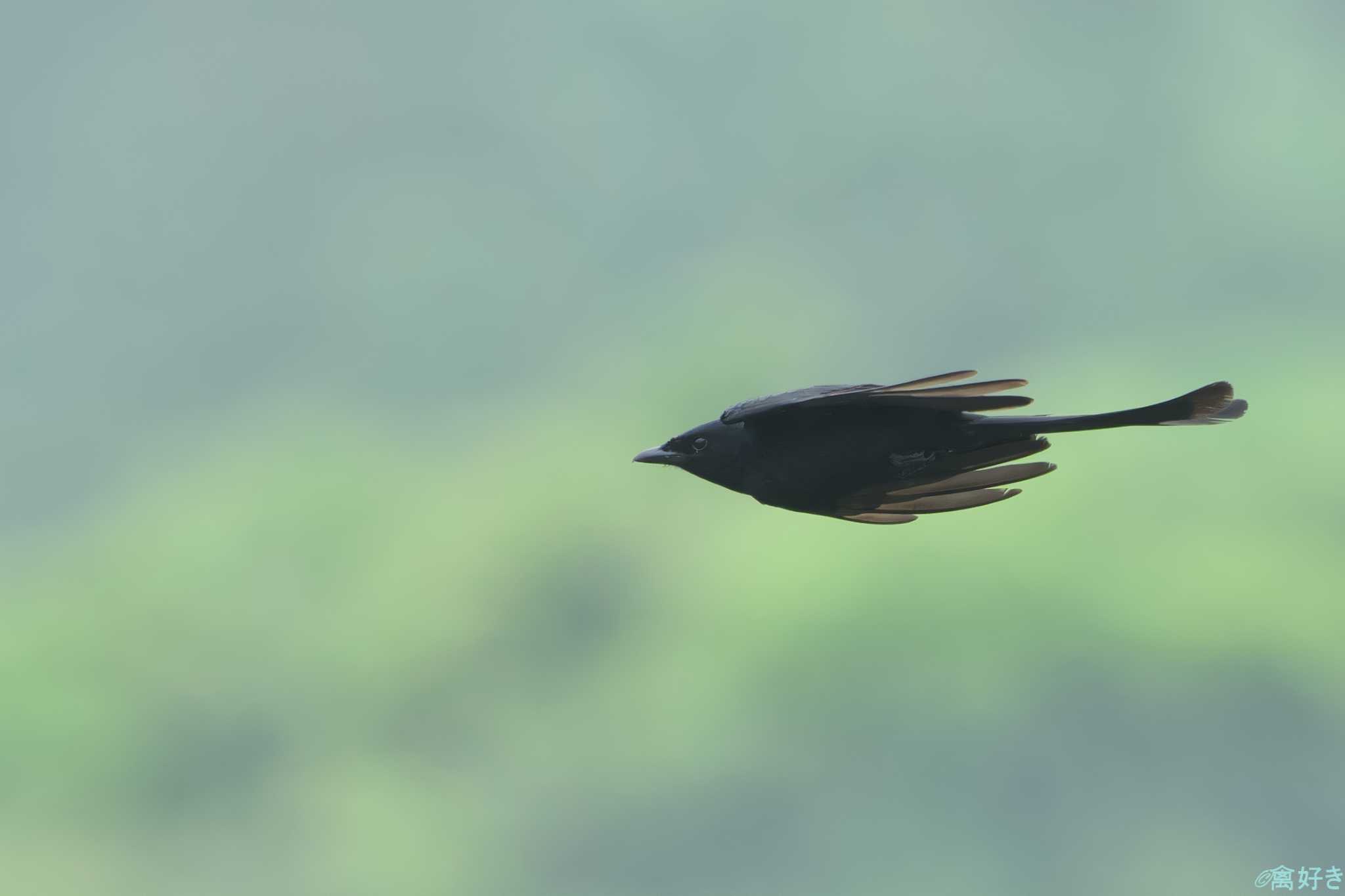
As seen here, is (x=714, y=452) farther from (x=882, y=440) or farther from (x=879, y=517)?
(x=879, y=517)

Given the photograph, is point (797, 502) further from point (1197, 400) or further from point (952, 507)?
point (1197, 400)

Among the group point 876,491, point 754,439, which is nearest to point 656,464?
point 754,439

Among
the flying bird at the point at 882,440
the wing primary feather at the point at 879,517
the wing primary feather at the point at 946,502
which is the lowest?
the wing primary feather at the point at 879,517

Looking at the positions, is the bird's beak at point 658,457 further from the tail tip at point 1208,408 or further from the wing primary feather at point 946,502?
the tail tip at point 1208,408

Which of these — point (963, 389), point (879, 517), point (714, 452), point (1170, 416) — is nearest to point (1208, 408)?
point (1170, 416)

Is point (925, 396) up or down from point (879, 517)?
up

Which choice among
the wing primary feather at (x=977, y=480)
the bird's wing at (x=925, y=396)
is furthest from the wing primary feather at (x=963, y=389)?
the wing primary feather at (x=977, y=480)

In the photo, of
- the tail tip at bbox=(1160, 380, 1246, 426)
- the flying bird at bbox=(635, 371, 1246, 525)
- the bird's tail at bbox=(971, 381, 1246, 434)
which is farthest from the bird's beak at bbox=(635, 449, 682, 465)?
the tail tip at bbox=(1160, 380, 1246, 426)

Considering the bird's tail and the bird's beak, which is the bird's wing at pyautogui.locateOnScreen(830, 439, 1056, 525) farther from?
the bird's beak
